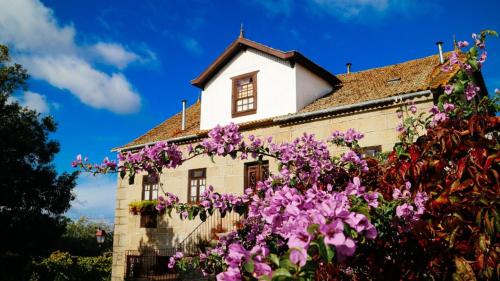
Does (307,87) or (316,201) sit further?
(307,87)

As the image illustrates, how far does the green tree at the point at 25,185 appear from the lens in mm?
14742

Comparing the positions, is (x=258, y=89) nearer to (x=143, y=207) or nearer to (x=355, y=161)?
(x=143, y=207)

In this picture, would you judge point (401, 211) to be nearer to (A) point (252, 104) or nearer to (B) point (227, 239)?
(B) point (227, 239)

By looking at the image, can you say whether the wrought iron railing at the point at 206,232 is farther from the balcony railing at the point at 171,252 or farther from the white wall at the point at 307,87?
the white wall at the point at 307,87

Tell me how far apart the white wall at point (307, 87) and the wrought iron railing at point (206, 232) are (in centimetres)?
404

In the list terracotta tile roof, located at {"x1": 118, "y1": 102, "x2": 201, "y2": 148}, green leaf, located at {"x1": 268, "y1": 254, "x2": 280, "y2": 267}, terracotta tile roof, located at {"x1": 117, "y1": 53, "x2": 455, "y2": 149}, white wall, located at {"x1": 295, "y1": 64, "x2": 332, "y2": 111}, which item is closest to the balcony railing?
terracotta tile roof, located at {"x1": 117, "y1": 53, "x2": 455, "y2": 149}

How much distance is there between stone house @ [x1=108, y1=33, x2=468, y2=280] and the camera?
11016 mm

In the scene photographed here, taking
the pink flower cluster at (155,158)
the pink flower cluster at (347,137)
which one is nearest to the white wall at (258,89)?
the pink flower cluster at (347,137)

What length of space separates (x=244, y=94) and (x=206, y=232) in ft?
15.3

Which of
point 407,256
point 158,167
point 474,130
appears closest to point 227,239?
point 158,167

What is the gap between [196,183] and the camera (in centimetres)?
1349

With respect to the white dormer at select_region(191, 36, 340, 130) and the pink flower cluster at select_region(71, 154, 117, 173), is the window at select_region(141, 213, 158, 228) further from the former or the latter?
the pink flower cluster at select_region(71, 154, 117, 173)

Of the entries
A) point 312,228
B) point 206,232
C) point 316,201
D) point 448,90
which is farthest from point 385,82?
point 312,228

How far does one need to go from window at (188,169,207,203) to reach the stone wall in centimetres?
16
